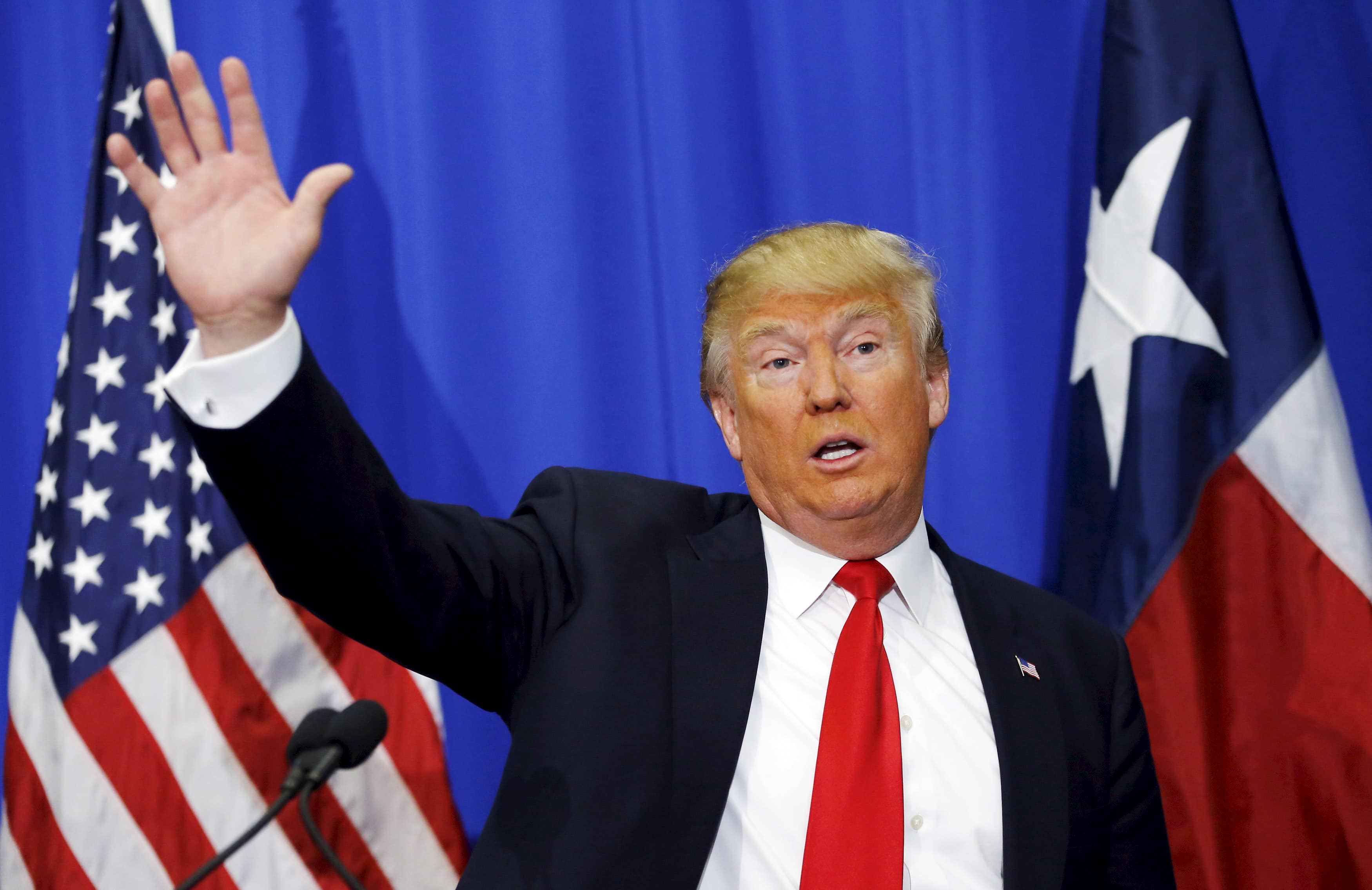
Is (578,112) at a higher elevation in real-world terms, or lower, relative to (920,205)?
higher

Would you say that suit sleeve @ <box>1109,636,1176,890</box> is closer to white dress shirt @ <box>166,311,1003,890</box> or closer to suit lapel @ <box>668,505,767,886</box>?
white dress shirt @ <box>166,311,1003,890</box>

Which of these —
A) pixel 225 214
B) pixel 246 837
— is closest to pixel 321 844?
pixel 246 837

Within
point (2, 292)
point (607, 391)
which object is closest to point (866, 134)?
point (607, 391)

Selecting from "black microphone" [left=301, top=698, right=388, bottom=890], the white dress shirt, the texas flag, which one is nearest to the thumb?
"black microphone" [left=301, top=698, right=388, bottom=890]

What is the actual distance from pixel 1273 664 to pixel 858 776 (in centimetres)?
105

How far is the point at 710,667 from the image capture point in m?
1.30

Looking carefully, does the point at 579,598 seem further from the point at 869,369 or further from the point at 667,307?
the point at 667,307

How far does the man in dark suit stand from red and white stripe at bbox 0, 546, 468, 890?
2.63 feet

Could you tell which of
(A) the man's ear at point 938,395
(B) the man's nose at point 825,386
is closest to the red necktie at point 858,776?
(B) the man's nose at point 825,386

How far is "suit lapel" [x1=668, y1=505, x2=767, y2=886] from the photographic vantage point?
1.22 metres

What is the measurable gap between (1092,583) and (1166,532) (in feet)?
0.54

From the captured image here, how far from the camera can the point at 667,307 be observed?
228 cm

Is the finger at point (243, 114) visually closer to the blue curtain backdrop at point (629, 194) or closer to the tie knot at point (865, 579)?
the tie knot at point (865, 579)

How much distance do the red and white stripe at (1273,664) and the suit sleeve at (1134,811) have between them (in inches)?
15.9
